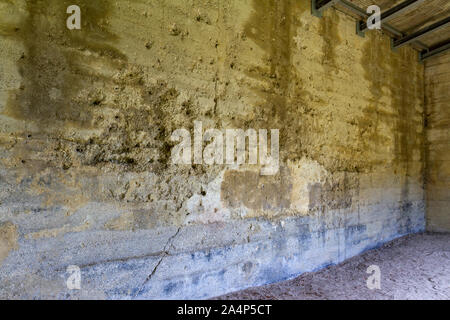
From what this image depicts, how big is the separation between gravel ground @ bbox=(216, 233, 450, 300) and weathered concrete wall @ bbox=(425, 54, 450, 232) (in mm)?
1151

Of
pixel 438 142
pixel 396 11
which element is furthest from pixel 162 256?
pixel 438 142

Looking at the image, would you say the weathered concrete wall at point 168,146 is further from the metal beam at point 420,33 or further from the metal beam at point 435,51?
the metal beam at point 435,51

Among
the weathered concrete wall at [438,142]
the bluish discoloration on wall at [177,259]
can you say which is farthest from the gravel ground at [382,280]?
the weathered concrete wall at [438,142]

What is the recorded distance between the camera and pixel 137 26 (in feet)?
7.87

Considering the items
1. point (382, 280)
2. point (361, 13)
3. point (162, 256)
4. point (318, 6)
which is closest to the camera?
point (162, 256)

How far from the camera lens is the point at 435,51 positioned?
5.14 metres

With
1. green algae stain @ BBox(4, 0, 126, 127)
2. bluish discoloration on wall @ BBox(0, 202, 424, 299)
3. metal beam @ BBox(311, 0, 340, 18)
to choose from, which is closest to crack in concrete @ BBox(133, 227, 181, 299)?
bluish discoloration on wall @ BBox(0, 202, 424, 299)

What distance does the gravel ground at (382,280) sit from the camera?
2.78 m

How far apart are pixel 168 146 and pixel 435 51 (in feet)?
17.5

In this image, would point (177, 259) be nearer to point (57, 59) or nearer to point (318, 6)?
point (57, 59)

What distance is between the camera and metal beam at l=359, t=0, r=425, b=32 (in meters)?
3.73
